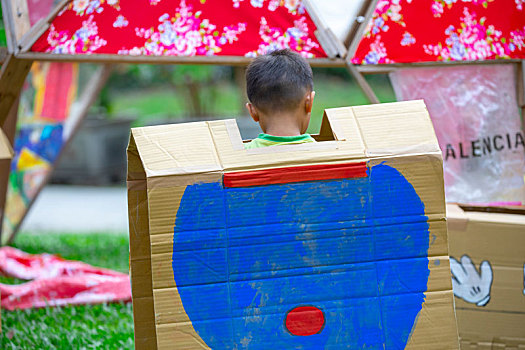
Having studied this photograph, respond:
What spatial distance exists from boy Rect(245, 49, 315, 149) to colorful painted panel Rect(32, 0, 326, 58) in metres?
1.09

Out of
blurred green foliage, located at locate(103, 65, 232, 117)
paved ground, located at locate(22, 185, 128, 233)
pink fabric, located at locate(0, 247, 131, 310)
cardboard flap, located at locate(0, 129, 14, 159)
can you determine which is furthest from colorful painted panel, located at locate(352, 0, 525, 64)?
blurred green foliage, located at locate(103, 65, 232, 117)

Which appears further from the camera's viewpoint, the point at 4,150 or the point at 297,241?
the point at 4,150

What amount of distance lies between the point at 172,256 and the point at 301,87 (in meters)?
0.60

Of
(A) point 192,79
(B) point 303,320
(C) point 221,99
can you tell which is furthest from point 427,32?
(C) point 221,99

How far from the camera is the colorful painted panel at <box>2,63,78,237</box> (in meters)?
4.90

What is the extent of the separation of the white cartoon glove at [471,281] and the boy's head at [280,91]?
2.92 ft

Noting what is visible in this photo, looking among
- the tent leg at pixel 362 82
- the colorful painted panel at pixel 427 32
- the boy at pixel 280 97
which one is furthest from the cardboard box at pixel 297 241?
the colorful painted panel at pixel 427 32

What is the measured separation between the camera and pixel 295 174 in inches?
61.1

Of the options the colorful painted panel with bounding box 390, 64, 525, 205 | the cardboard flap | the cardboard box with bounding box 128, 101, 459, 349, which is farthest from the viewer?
the colorful painted panel with bounding box 390, 64, 525, 205

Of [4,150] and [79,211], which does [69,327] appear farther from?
[79,211]

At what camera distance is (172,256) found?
1.53m

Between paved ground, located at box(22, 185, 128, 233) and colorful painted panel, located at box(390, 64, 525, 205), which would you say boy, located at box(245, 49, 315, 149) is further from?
paved ground, located at box(22, 185, 128, 233)

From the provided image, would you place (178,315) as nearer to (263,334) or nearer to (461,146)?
(263,334)

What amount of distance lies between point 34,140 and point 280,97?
3.70m
